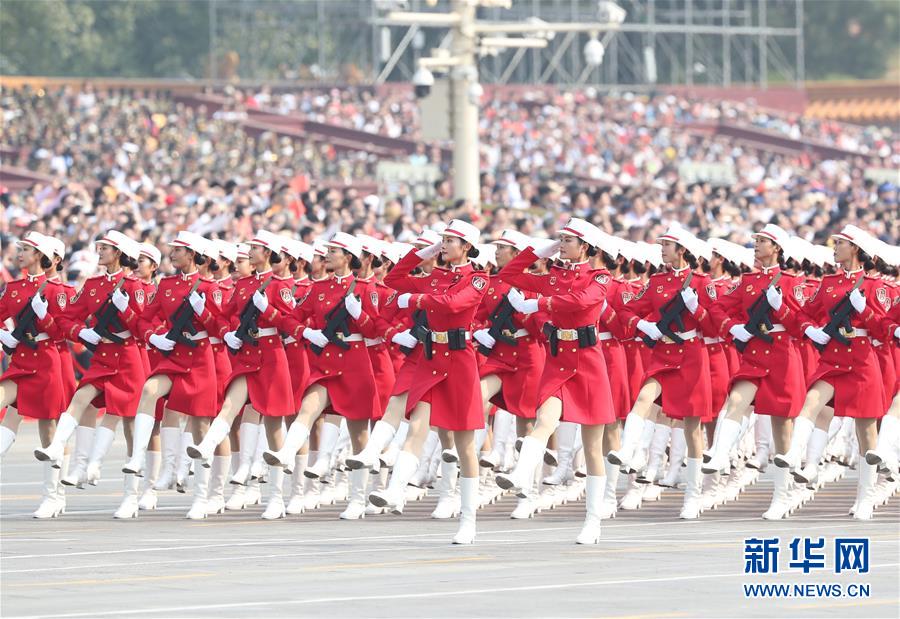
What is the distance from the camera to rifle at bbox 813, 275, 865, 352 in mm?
15578

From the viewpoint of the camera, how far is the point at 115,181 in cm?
3478

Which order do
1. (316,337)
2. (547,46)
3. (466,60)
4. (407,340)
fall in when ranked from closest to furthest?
(407,340) < (316,337) < (466,60) < (547,46)

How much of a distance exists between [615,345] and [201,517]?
3.17 metres

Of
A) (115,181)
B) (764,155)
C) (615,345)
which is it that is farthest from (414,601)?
(764,155)

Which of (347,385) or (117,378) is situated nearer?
(347,385)

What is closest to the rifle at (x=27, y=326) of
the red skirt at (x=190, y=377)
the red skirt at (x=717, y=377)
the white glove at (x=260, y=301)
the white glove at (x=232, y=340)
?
the red skirt at (x=190, y=377)

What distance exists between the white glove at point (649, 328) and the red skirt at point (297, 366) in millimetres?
2333

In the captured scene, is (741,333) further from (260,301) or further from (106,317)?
(106,317)

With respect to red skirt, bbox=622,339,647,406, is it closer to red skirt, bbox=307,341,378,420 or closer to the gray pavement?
the gray pavement

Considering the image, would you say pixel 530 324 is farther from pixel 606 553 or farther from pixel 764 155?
pixel 764 155

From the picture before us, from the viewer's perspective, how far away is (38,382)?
647 inches

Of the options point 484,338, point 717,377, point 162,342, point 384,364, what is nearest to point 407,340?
point 484,338

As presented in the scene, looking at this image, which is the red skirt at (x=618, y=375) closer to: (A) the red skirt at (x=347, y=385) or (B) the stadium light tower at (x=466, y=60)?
(A) the red skirt at (x=347, y=385)

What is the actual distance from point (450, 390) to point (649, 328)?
94.0 inches
